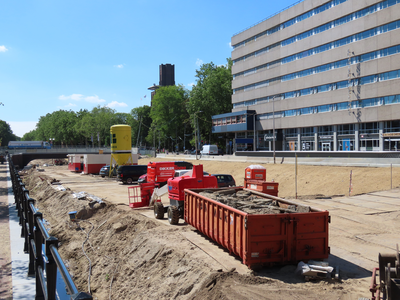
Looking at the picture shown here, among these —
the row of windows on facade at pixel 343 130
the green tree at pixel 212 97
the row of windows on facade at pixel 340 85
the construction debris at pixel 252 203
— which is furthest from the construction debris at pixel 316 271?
the green tree at pixel 212 97

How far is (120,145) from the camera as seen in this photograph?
141ft

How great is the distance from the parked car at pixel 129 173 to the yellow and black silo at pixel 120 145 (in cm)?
596

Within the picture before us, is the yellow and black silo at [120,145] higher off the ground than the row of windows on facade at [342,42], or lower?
lower

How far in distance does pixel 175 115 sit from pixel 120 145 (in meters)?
59.1

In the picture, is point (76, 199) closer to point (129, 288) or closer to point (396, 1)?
point (129, 288)

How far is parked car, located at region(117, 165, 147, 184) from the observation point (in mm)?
36312

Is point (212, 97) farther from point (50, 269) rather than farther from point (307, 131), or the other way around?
point (50, 269)

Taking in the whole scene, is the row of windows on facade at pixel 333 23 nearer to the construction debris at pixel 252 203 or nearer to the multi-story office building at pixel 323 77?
the multi-story office building at pixel 323 77

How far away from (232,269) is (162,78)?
167738mm

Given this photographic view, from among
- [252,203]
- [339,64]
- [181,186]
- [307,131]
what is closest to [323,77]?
[339,64]

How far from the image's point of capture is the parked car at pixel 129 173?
3631 centimetres

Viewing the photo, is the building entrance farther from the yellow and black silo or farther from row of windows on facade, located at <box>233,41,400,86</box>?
the yellow and black silo

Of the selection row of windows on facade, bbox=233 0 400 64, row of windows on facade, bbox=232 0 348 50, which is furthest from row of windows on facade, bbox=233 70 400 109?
row of windows on facade, bbox=232 0 348 50

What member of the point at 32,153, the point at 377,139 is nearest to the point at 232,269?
the point at 377,139
